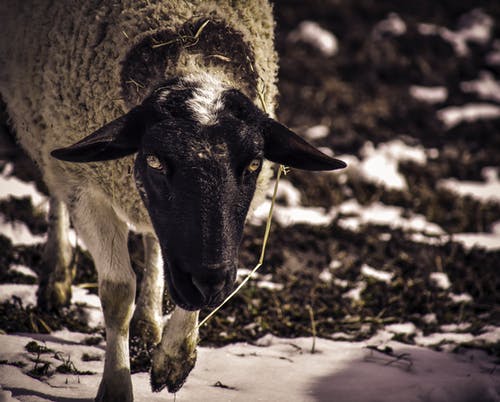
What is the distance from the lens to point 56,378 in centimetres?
347

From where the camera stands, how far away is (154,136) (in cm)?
287

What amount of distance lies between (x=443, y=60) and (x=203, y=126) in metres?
8.53

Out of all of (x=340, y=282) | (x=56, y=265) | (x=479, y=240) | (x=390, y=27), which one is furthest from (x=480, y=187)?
(x=56, y=265)

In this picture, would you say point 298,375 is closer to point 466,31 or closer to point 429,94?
point 429,94

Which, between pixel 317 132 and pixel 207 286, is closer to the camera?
pixel 207 286

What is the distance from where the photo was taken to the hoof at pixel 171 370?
349 cm

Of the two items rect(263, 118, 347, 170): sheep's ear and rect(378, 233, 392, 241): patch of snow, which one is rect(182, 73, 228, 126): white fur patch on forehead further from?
rect(378, 233, 392, 241): patch of snow

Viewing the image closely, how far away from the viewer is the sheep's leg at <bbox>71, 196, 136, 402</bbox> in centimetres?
341

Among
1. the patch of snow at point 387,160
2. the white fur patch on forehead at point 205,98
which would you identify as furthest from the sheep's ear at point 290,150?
the patch of snow at point 387,160

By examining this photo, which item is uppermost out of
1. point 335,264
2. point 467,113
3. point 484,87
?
point 484,87

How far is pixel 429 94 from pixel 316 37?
2285 mm

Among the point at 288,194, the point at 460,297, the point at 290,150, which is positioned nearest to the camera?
the point at 290,150

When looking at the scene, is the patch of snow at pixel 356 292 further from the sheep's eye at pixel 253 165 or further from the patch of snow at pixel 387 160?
the sheep's eye at pixel 253 165

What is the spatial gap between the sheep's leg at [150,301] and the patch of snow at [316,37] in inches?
275
